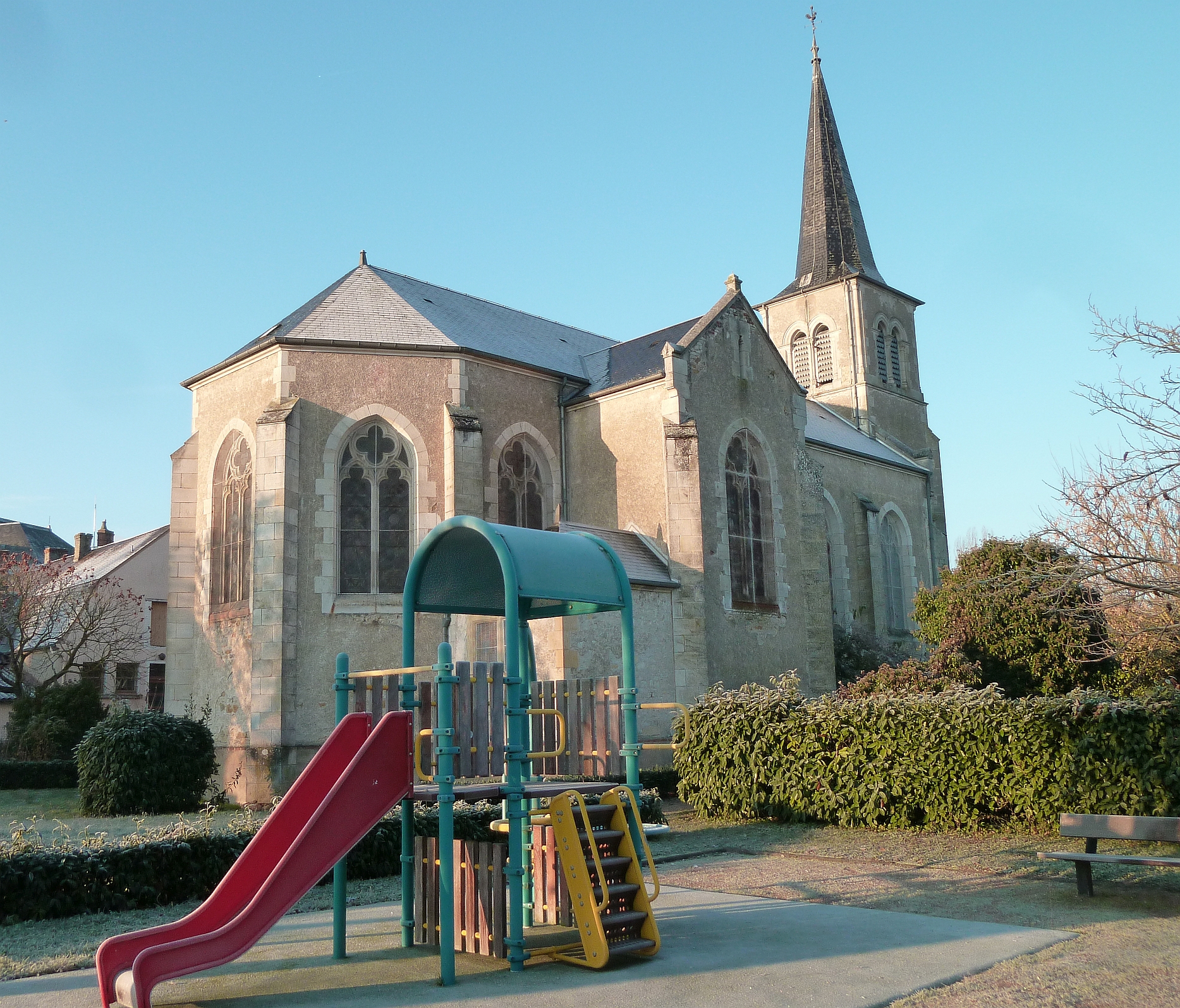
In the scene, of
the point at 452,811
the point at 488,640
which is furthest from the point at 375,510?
the point at 452,811

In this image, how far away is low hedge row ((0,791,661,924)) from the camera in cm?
846

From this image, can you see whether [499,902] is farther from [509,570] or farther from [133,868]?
[133,868]

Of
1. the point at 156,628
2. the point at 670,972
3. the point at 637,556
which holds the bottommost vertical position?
the point at 670,972

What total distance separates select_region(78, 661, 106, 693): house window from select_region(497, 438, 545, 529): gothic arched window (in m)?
14.6

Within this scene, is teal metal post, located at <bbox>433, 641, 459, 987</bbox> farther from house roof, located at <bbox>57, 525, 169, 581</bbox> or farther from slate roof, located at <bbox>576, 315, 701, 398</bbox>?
house roof, located at <bbox>57, 525, 169, 581</bbox>

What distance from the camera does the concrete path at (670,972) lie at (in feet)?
19.2

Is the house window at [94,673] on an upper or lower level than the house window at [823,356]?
lower

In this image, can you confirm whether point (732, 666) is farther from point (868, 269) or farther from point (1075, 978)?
point (868, 269)

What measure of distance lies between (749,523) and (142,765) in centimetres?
1212

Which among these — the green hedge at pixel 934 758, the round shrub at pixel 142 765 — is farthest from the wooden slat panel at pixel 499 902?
the round shrub at pixel 142 765

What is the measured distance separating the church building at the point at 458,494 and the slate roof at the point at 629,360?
3.4 inches

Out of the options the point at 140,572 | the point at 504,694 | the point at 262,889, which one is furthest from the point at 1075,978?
the point at 140,572

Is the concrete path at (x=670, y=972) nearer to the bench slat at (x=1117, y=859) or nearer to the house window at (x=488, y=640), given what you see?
the bench slat at (x=1117, y=859)

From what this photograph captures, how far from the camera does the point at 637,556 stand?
18.9 metres
